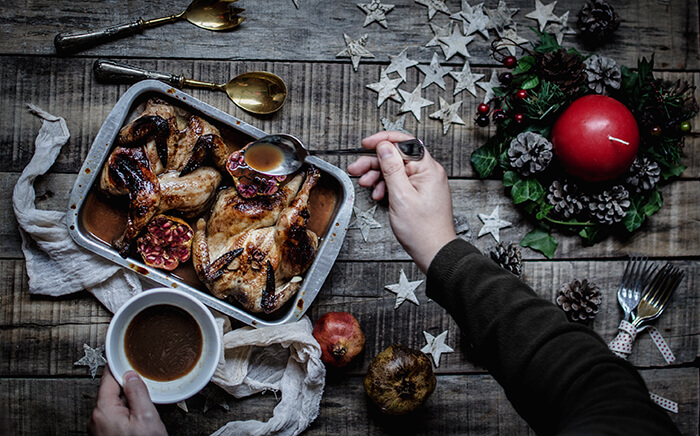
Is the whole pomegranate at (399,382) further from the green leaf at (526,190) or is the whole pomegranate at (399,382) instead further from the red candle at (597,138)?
the red candle at (597,138)

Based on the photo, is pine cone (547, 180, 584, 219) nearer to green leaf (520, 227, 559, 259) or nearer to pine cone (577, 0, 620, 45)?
green leaf (520, 227, 559, 259)

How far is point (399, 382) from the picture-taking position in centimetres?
144

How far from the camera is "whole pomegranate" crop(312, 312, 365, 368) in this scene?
1.46m

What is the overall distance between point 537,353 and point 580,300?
645 millimetres

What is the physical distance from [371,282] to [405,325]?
18 centimetres

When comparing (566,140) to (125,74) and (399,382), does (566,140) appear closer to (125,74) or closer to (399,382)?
(399,382)

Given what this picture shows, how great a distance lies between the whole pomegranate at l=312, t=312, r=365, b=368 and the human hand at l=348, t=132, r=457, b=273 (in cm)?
38

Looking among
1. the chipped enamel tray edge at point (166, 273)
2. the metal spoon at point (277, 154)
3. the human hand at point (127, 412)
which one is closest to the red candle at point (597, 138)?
the metal spoon at point (277, 154)

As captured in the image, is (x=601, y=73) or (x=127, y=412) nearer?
(x=127, y=412)

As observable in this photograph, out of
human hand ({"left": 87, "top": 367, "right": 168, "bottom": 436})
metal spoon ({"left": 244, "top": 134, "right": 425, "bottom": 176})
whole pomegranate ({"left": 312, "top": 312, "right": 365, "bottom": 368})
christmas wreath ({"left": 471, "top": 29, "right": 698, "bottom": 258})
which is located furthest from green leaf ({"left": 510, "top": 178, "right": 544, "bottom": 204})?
human hand ({"left": 87, "top": 367, "right": 168, "bottom": 436})

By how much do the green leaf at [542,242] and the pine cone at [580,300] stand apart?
0.13m

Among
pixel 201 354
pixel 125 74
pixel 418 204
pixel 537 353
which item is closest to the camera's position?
pixel 537 353

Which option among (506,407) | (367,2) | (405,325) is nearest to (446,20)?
(367,2)

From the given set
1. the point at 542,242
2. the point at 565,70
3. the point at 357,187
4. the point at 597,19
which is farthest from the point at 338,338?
the point at 597,19
